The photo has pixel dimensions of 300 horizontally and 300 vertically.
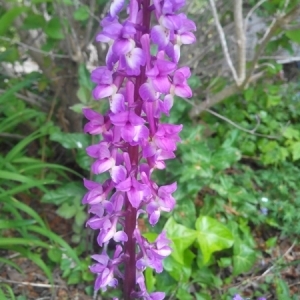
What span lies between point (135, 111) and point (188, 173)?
107 centimetres

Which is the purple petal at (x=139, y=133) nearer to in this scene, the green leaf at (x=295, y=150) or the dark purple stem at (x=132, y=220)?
the dark purple stem at (x=132, y=220)

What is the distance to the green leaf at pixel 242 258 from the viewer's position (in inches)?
90.6

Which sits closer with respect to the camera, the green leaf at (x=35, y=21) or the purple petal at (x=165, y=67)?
the purple petal at (x=165, y=67)

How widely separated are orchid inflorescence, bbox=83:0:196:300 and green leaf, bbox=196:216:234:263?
677 millimetres

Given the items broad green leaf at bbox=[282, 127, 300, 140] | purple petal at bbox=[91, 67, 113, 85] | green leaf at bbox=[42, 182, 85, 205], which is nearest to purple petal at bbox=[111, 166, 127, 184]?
purple petal at bbox=[91, 67, 113, 85]

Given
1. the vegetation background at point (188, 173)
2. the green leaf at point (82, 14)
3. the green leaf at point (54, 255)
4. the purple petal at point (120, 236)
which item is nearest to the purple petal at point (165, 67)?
the purple petal at point (120, 236)

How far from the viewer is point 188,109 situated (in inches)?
108

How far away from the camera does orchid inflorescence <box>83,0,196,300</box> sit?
1.16 meters

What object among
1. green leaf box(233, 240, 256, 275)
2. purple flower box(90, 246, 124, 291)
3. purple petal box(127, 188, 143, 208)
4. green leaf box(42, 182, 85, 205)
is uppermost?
→ purple petal box(127, 188, 143, 208)

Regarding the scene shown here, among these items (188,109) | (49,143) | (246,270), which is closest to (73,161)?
(49,143)

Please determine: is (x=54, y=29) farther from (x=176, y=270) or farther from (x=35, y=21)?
(x=176, y=270)

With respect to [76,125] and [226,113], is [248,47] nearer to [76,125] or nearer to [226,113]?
[226,113]

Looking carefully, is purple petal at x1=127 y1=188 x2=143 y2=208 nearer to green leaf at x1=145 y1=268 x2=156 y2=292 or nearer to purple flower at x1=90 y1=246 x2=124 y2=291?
purple flower at x1=90 y1=246 x2=124 y2=291

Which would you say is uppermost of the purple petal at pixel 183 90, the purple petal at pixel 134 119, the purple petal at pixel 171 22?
the purple petal at pixel 171 22
